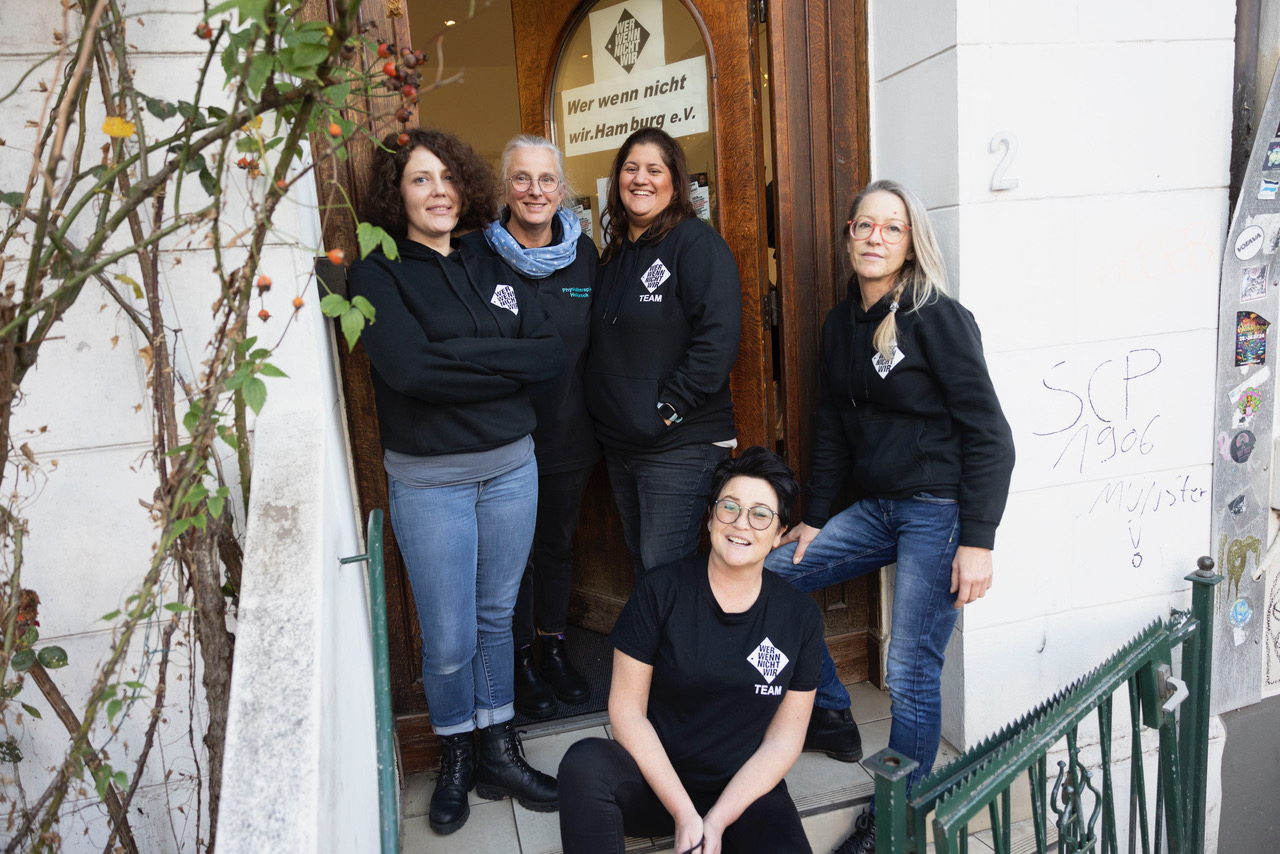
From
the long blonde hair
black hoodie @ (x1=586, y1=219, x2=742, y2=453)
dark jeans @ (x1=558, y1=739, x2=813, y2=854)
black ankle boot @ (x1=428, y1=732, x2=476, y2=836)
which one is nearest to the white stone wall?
the long blonde hair

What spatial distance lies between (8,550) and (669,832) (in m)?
1.66

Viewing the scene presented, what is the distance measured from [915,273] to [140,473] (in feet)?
6.53

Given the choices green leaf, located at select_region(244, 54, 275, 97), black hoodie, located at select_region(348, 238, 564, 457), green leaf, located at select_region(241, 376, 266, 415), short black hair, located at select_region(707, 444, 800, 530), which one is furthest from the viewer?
short black hair, located at select_region(707, 444, 800, 530)

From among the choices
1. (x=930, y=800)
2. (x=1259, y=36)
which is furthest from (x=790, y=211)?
(x=930, y=800)

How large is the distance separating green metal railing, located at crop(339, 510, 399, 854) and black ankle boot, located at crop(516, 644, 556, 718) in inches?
40.5

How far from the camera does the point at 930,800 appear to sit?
1.69 m

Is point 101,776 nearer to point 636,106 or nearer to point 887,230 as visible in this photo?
point 887,230

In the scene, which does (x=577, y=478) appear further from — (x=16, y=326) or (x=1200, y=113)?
(x=1200, y=113)

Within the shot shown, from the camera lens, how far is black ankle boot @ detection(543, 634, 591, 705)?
2.87 meters

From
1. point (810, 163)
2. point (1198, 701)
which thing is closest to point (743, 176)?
point (810, 163)

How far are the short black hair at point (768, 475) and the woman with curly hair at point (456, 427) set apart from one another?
0.53 meters

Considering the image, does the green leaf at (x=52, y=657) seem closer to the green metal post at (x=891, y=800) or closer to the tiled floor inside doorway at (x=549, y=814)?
the tiled floor inside doorway at (x=549, y=814)

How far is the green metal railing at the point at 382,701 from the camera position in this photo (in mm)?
1563

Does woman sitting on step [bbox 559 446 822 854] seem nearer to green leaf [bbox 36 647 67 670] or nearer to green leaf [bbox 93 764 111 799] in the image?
green leaf [bbox 93 764 111 799]
